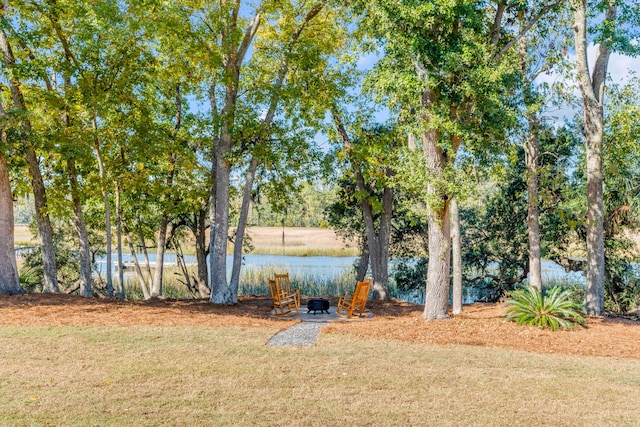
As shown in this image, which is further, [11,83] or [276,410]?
A: [11,83]

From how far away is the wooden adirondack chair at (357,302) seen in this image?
35.5 ft

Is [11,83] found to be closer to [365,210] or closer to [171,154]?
[171,154]

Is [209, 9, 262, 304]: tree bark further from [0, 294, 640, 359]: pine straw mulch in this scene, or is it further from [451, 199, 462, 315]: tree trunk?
[451, 199, 462, 315]: tree trunk

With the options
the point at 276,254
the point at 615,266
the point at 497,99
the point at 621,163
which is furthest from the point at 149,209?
the point at 276,254

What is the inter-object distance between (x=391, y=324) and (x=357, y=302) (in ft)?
5.95

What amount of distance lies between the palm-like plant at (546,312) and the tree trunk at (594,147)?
105 inches

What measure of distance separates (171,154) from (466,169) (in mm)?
9052

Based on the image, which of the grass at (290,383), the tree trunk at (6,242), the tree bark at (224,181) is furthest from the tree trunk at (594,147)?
the tree trunk at (6,242)

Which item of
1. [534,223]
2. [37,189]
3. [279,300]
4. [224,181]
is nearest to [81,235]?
[37,189]

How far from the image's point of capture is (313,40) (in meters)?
13.3

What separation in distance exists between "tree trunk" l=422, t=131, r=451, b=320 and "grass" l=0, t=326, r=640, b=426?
258cm

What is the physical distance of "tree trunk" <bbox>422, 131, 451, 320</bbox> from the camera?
32.9ft

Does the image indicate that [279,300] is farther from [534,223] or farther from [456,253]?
[534,223]

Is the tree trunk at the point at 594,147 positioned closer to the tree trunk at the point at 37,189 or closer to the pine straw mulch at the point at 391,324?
the pine straw mulch at the point at 391,324
